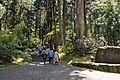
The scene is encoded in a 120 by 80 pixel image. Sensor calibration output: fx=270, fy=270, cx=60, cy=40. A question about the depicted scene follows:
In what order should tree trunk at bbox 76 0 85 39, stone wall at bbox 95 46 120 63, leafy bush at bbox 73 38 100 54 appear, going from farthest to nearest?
tree trunk at bbox 76 0 85 39 → leafy bush at bbox 73 38 100 54 → stone wall at bbox 95 46 120 63

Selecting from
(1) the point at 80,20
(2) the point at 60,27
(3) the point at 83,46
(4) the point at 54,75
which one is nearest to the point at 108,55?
(3) the point at 83,46

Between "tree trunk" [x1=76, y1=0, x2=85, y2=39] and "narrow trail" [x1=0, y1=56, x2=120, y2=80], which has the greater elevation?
"tree trunk" [x1=76, y1=0, x2=85, y2=39]

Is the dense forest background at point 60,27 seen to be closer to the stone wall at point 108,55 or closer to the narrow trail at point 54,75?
the stone wall at point 108,55

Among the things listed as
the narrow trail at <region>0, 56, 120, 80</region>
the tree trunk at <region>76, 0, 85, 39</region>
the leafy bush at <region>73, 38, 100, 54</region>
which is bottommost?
the narrow trail at <region>0, 56, 120, 80</region>

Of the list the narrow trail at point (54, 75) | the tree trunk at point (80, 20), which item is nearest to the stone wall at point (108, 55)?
the narrow trail at point (54, 75)

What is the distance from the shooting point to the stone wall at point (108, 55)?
68.1 ft

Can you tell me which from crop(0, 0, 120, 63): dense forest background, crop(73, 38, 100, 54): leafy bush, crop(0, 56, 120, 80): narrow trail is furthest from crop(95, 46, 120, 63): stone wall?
crop(0, 56, 120, 80): narrow trail

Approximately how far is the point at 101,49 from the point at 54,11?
27956 mm

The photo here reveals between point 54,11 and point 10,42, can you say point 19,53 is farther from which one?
point 54,11

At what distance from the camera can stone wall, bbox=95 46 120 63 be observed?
20.8 metres

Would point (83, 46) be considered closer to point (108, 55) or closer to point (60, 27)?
point (108, 55)

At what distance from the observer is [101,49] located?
2188 cm

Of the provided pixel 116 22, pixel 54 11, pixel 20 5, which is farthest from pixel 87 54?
pixel 20 5

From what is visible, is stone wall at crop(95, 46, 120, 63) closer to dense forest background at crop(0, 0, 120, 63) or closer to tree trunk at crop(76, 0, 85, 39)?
dense forest background at crop(0, 0, 120, 63)
